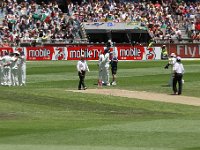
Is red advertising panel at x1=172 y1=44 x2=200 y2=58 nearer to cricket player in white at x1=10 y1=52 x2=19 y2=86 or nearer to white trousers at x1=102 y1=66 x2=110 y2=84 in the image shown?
white trousers at x1=102 y1=66 x2=110 y2=84

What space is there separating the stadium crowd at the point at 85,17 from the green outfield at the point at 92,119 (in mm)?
27189

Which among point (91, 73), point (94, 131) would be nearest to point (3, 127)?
point (94, 131)

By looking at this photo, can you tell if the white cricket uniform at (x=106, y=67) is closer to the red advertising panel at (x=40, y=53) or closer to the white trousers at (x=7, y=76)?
the white trousers at (x=7, y=76)

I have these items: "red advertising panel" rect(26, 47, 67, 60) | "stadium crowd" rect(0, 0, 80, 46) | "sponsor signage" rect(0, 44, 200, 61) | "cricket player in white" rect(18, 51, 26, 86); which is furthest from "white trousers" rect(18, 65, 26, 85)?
"stadium crowd" rect(0, 0, 80, 46)

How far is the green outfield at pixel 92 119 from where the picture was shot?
1880 centimetres

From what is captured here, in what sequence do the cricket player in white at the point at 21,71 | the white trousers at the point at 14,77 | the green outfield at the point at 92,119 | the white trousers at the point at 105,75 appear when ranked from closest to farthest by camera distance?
the green outfield at the point at 92,119 → the white trousers at the point at 14,77 → the cricket player in white at the point at 21,71 → the white trousers at the point at 105,75

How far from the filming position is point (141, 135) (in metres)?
20.4

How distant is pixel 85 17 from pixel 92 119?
1962 inches

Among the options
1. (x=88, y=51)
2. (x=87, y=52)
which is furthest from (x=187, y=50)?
(x=87, y=52)

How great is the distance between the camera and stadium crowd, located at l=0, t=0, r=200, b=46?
7000 cm

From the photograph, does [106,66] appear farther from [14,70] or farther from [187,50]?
[187,50]

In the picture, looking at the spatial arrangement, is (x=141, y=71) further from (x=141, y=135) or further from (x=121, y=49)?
(x=141, y=135)

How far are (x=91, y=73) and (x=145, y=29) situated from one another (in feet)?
82.5

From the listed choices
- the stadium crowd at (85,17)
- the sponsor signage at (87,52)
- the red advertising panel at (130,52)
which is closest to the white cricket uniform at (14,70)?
the sponsor signage at (87,52)
